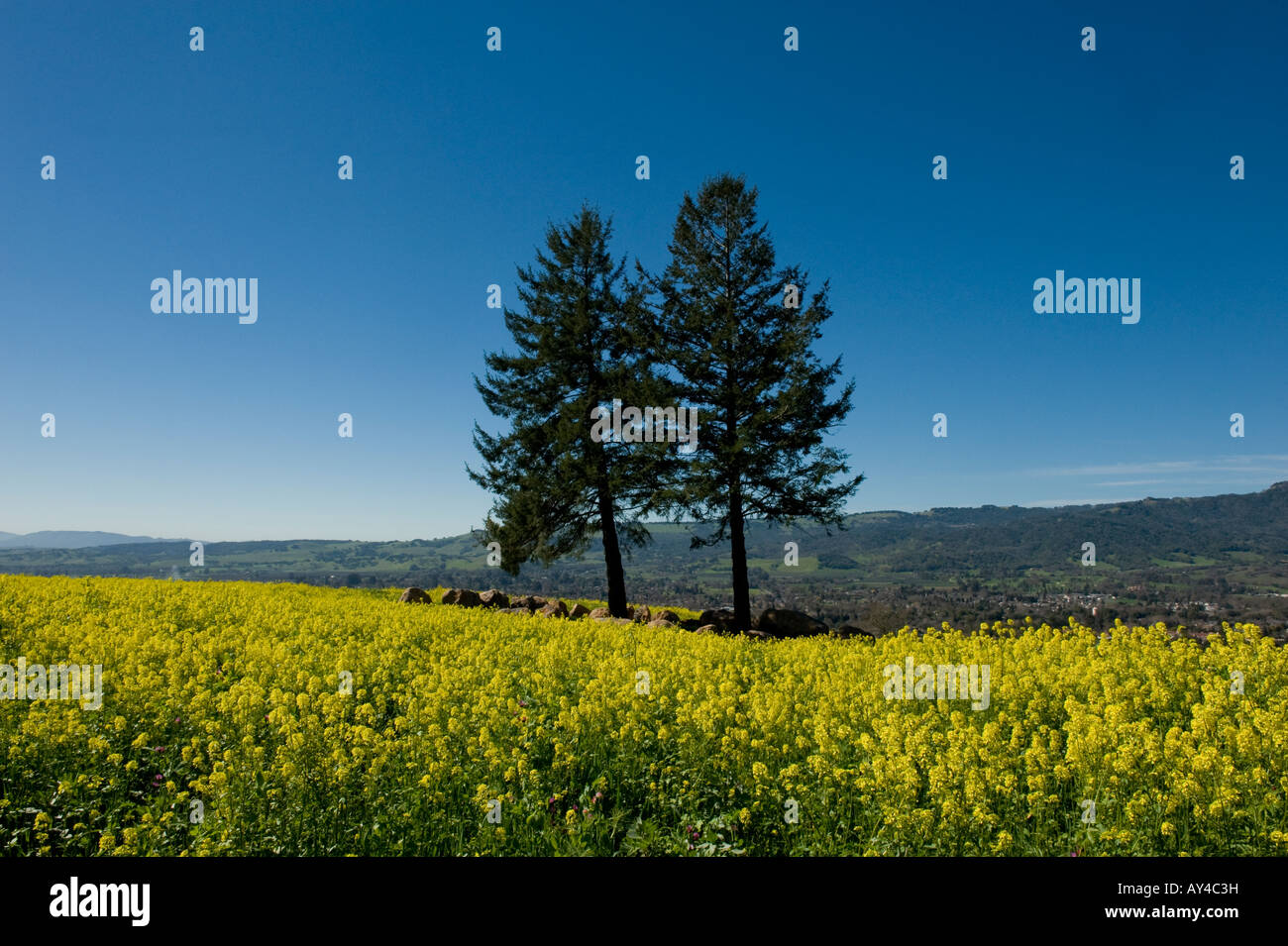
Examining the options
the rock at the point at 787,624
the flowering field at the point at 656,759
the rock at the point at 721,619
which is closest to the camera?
the flowering field at the point at 656,759

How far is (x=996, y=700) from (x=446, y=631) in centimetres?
1118

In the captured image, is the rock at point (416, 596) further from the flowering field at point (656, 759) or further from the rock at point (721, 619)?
the flowering field at point (656, 759)

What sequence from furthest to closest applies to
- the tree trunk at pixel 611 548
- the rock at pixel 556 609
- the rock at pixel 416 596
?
the tree trunk at pixel 611 548 < the rock at pixel 416 596 < the rock at pixel 556 609

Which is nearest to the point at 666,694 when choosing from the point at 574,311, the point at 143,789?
the point at 143,789

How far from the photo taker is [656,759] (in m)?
6.71

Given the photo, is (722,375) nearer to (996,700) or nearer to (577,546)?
(577,546)

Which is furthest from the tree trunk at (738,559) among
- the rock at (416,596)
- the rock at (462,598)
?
the rock at (416,596)

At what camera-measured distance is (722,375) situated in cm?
2292

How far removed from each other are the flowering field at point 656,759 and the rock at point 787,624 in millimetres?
11381

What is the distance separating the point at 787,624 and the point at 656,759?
51.9 ft

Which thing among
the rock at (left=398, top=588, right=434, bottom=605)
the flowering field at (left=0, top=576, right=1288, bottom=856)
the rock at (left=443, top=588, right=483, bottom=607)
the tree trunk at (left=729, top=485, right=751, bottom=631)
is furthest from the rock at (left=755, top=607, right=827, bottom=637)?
the rock at (left=398, top=588, right=434, bottom=605)

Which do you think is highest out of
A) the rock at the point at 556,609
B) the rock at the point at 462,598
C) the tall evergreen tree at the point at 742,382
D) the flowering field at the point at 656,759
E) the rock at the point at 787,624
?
the tall evergreen tree at the point at 742,382

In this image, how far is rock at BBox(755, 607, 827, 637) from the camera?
21.4 metres

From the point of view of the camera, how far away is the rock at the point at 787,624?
21.4 metres
